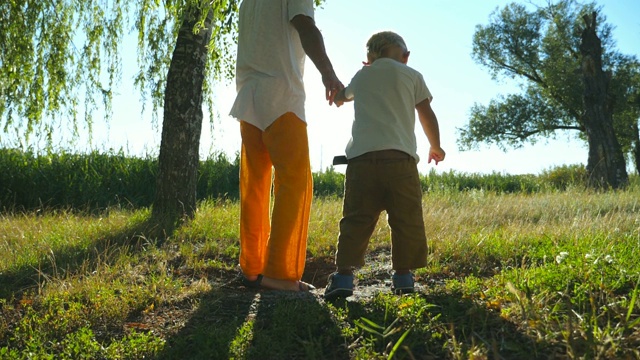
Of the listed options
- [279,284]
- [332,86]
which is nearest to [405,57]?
[332,86]

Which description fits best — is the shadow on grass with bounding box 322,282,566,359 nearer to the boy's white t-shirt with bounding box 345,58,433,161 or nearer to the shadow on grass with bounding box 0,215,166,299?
the boy's white t-shirt with bounding box 345,58,433,161

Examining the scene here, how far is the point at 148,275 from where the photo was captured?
17.6ft

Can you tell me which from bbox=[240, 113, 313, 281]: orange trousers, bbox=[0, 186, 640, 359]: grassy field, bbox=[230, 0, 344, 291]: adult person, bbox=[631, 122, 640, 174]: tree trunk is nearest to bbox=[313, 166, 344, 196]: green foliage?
bbox=[0, 186, 640, 359]: grassy field

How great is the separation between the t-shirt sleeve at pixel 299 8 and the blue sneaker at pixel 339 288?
5.82 feet

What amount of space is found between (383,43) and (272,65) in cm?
80

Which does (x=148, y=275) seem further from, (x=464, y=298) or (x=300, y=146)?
(x=464, y=298)

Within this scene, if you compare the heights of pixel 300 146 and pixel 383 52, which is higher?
pixel 383 52

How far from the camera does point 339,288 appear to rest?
4.16 m

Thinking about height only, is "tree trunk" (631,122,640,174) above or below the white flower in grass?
above

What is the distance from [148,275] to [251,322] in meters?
1.95

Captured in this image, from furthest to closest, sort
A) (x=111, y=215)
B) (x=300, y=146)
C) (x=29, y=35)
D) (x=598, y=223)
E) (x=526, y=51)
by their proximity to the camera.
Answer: (x=526, y=51), (x=29, y=35), (x=111, y=215), (x=598, y=223), (x=300, y=146)

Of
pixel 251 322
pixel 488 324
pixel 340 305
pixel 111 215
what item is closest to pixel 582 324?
pixel 488 324

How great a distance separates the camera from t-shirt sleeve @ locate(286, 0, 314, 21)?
4273 millimetres

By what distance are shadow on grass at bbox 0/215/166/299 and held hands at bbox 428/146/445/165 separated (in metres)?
2.80
